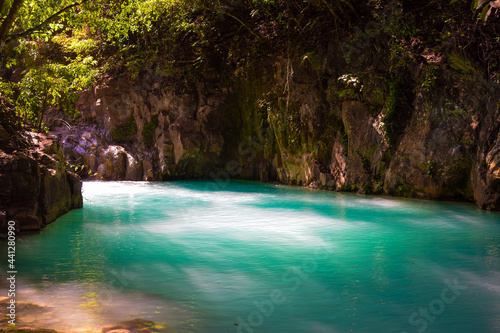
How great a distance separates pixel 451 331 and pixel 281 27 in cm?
1414

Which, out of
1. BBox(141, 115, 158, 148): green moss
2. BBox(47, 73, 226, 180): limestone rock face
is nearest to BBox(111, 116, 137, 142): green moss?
BBox(47, 73, 226, 180): limestone rock face

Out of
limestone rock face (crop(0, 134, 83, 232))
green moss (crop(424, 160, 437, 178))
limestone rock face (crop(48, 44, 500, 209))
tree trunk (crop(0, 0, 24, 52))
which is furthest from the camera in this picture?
green moss (crop(424, 160, 437, 178))

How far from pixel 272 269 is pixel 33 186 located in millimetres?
4806

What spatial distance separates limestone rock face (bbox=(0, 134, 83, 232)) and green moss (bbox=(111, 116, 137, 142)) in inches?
405

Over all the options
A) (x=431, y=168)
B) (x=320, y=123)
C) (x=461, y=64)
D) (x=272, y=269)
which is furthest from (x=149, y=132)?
(x=272, y=269)

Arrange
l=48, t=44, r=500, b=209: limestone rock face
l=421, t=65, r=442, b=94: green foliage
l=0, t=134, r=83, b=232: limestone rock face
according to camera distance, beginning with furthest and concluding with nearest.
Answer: l=421, t=65, r=442, b=94: green foliage < l=48, t=44, r=500, b=209: limestone rock face < l=0, t=134, r=83, b=232: limestone rock face

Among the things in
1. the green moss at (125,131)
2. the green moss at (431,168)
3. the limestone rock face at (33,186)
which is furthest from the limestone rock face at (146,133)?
the green moss at (431,168)

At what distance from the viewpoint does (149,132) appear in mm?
20125

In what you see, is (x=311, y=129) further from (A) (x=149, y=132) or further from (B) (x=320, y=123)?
(A) (x=149, y=132)

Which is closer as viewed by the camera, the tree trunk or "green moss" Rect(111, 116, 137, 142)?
the tree trunk

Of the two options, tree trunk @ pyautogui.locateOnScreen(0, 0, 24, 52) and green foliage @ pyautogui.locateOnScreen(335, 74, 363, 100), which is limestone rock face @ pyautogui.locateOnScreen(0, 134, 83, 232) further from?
green foliage @ pyautogui.locateOnScreen(335, 74, 363, 100)

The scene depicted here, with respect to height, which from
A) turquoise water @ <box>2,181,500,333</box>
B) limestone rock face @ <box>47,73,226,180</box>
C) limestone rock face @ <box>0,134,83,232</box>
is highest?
limestone rock face @ <box>47,73,226,180</box>

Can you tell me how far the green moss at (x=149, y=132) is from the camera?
66.0 feet

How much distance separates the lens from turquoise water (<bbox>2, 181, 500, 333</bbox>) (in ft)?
14.2
